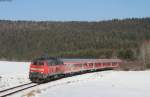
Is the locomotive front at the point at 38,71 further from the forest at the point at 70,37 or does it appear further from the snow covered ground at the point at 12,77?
the forest at the point at 70,37

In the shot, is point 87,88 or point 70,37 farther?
point 70,37

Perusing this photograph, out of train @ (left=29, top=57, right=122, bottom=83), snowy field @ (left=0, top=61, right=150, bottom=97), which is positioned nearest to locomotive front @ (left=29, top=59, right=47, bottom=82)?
train @ (left=29, top=57, right=122, bottom=83)

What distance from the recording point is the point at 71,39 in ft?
571

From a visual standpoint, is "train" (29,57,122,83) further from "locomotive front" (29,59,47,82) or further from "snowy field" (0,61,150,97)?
"snowy field" (0,61,150,97)

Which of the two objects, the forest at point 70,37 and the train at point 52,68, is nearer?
the train at point 52,68

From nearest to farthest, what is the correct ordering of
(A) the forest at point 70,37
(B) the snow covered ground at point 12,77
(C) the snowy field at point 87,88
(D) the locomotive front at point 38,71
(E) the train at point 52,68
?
1. (C) the snowy field at point 87,88
2. (B) the snow covered ground at point 12,77
3. (D) the locomotive front at point 38,71
4. (E) the train at point 52,68
5. (A) the forest at point 70,37

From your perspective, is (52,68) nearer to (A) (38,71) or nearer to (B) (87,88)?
(A) (38,71)

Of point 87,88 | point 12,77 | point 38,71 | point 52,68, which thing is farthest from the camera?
point 12,77

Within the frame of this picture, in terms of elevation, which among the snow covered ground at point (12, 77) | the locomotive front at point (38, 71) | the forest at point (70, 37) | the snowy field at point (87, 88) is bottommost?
the snowy field at point (87, 88)

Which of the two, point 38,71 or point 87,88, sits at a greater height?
point 38,71

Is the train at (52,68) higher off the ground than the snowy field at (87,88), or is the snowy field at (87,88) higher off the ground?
the train at (52,68)

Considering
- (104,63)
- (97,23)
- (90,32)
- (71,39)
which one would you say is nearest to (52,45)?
(71,39)

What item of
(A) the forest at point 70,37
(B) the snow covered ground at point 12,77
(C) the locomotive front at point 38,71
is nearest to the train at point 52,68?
(C) the locomotive front at point 38,71

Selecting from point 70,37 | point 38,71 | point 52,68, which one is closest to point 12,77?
point 38,71
